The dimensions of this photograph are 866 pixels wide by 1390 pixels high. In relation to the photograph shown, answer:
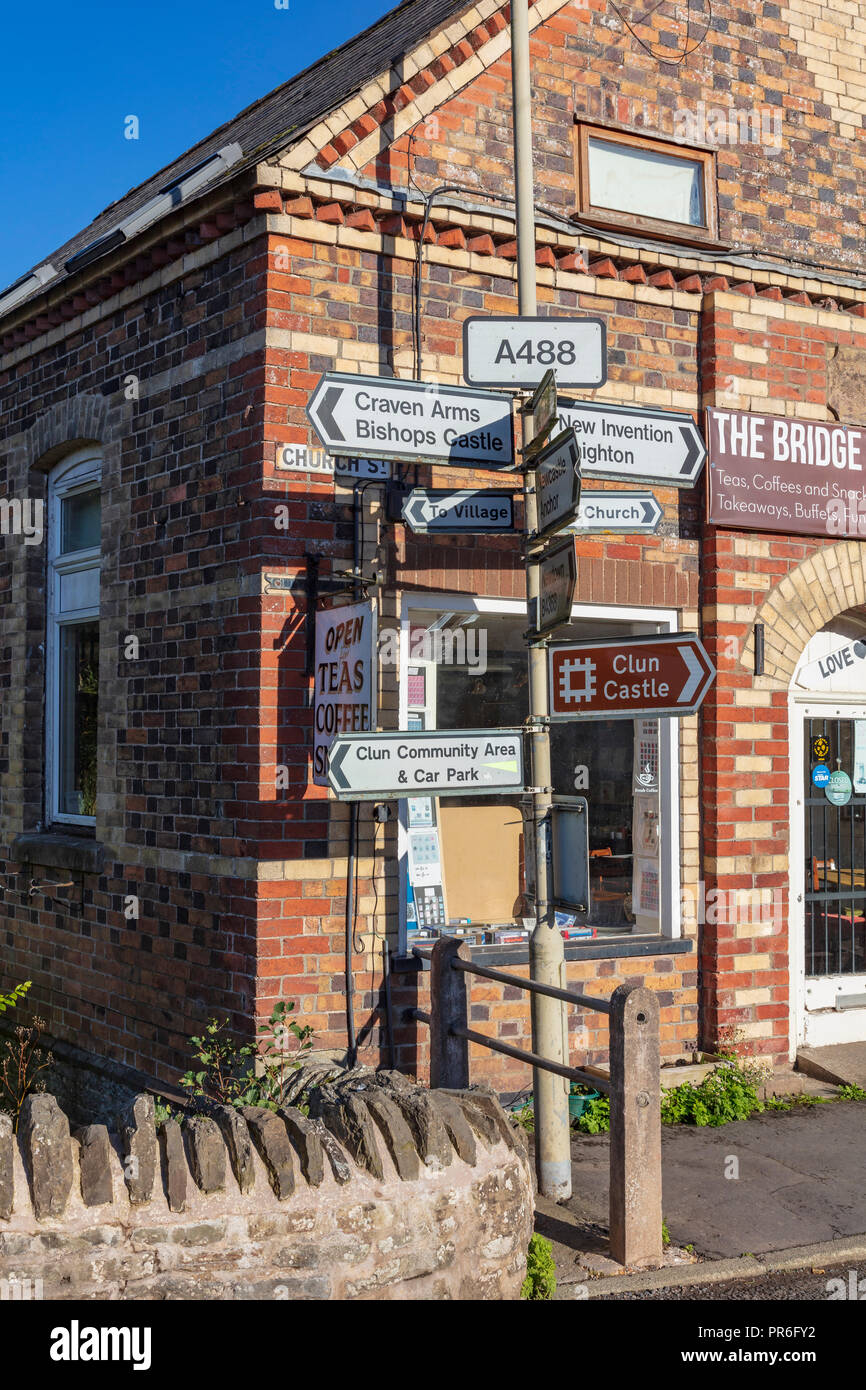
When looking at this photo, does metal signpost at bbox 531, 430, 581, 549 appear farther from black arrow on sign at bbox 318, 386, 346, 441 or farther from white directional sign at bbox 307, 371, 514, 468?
black arrow on sign at bbox 318, 386, 346, 441

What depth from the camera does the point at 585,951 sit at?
288 inches

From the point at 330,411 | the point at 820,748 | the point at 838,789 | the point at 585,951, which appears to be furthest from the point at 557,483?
the point at 838,789

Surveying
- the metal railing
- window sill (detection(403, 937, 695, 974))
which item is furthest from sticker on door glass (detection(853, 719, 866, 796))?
the metal railing

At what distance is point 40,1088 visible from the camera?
8070 millimetres

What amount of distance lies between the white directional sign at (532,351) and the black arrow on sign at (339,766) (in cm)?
165

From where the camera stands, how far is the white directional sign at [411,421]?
551cm

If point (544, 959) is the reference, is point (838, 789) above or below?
above

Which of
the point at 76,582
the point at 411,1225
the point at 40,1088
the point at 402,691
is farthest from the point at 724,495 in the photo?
the point at 40,1088

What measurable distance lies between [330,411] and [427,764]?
1.51 m

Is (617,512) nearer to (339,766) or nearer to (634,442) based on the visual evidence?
(634,442)

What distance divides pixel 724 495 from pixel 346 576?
2.51 m

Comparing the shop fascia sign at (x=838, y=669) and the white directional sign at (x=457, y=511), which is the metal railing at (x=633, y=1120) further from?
the shop fascia sign at (x=838, y=669)

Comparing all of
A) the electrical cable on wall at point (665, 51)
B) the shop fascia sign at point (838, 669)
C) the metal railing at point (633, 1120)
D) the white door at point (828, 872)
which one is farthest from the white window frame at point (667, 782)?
the electrical cable on wall at point (665, 51)

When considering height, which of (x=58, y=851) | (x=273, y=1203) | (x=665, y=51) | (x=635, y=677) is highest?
(x=665, y=51)
